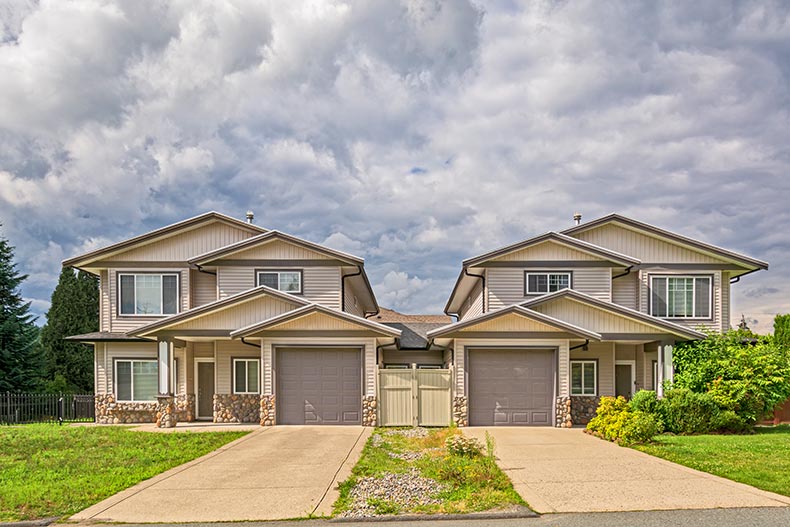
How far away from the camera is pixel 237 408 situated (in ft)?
73.1

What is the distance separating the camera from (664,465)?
478 inches

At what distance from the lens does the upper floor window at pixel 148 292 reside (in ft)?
78.7

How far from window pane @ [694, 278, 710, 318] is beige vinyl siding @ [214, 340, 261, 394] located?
16.5 m

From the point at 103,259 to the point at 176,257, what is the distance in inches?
105

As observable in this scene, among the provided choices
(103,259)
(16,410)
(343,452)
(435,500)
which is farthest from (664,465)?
(16,410)

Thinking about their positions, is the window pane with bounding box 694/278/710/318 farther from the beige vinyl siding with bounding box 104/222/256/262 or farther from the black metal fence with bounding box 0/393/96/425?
the black metal fence with bounding box 0/393/96/425

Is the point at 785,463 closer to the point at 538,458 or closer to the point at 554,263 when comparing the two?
the point at 538,458

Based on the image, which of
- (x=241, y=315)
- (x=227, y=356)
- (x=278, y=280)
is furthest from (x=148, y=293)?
(x=241, y=315)

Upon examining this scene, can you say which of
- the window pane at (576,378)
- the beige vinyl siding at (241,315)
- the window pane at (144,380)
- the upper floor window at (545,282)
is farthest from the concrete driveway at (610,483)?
the window pane at (144,380)

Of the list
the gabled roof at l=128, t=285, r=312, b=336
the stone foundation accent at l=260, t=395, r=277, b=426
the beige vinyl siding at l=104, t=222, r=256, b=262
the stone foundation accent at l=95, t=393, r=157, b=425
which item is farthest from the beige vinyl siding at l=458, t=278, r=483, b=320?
the stone foundation accent at l=95, t=393, r=157, b=425

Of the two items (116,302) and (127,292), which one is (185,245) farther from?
(116,302)

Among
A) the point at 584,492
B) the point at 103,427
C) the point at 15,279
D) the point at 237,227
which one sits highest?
the point at 237,227

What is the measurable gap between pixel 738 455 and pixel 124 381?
19921 millimetres

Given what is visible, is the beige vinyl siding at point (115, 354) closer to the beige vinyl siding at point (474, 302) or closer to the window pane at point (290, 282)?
the window pane at point (290, 282)
